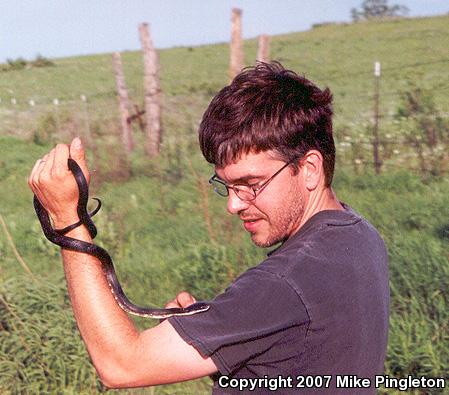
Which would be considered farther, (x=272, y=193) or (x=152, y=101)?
(x=152, y=101)

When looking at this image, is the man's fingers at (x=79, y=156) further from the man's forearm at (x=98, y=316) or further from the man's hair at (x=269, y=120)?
the man's hair at (x=269, y=120)

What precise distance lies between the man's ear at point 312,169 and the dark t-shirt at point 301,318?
0.35ft

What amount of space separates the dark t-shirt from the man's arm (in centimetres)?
4

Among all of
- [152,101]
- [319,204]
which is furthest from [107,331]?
[152,101]

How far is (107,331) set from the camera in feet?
5.44

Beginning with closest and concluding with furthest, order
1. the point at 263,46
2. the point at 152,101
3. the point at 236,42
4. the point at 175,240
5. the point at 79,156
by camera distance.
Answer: the point at 79,156, the point at 175,240, the point at 236,42, the point at 263,46, the point at 152,101

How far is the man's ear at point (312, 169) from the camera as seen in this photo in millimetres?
1922

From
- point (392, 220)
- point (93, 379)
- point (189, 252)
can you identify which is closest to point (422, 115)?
point (392, 220)

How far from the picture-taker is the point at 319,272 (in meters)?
1.70

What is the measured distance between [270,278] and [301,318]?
101 millimetres

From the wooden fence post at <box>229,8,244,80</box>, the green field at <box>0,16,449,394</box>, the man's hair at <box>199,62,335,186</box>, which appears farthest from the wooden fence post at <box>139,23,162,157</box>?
the man's hair at <box>199,62,335,186</box>

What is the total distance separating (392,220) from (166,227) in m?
2.10

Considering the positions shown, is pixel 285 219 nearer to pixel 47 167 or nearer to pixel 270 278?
pixel 270 278

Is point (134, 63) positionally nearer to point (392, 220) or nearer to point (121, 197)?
point (121, 197)
